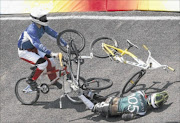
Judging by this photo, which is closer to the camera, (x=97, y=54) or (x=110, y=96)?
(x=110, y=96)

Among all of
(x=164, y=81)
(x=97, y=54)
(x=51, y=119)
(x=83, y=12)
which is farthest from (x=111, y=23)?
(x=51, y=119)

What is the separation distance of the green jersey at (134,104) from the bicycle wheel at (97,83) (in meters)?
1.23

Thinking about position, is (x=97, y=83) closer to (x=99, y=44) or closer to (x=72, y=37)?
(x=99, y=44)

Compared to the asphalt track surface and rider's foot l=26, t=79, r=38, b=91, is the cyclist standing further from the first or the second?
the asphalt track surface

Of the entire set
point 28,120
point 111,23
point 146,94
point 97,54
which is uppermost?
point 111,23

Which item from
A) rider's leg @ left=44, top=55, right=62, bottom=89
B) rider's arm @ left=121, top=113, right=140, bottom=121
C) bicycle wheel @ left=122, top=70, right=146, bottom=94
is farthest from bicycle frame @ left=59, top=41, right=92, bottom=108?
rider's arm @ left=121, top=113, right=140, bottom=121

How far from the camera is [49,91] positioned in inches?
482

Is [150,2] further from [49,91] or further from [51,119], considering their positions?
[51,119]

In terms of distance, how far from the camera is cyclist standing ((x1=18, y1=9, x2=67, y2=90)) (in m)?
10.9

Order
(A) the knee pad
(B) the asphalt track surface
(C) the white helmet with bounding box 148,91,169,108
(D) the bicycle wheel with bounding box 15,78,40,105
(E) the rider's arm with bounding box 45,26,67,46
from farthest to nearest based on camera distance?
(D) the bicycle wheel with bounding box 15,78,40,105 → (E) the rider's arm with bounding box 45,26,67,46 → (A) the knee pad → (B) the asphalt track surface → (C) the white helmet with bounding box 148,91,169,108

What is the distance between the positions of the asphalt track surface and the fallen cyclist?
228 mm

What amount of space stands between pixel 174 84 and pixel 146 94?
2.92 feet

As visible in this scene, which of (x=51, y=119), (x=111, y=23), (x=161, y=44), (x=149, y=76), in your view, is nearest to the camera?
(x=51, y=119)

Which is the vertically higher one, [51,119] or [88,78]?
[88,78]
